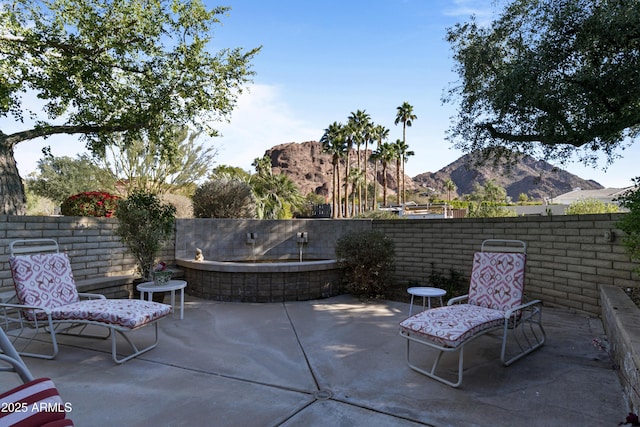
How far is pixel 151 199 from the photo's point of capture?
242 inches

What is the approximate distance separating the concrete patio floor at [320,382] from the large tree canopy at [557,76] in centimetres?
341

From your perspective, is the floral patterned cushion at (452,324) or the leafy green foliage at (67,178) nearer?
the floral patterned cushion at (452,324)

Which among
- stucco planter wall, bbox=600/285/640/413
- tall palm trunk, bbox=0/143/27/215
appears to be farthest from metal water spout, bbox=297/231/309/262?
stucco planter wall, bbox=600/285/640/413

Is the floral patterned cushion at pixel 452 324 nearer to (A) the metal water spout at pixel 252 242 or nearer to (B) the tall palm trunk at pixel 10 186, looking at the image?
(A) the metal water spout at pixel 252 242

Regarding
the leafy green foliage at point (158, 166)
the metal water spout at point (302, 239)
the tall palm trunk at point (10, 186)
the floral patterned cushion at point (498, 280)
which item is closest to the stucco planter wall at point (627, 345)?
the floral patterned cushion at point (498, 280)

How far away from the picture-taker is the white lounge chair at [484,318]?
3.09 m

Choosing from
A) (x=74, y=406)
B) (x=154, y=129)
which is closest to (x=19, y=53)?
(x=154, y=129)

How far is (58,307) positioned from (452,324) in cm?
402

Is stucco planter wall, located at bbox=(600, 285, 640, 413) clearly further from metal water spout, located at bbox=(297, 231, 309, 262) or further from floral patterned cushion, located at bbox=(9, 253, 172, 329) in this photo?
metal water spout, located at bbox=(297, 231, 309, 262)

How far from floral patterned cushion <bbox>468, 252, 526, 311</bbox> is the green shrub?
2295 millimetres

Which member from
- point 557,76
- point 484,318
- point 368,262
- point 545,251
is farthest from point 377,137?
point 484,318

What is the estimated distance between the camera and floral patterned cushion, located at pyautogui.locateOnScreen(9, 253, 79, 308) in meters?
3.72

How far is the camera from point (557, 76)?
587 centimetres

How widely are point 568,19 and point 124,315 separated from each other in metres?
7.35
